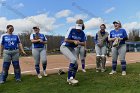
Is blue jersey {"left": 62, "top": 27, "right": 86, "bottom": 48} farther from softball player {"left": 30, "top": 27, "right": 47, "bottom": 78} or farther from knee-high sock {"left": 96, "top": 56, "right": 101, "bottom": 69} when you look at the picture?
knee-high sock {"left": 96, "top": 56, "right": 101, "bottom": 69}

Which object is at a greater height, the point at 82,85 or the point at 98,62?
the point at 98,62

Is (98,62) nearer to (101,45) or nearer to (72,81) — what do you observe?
(101,45)

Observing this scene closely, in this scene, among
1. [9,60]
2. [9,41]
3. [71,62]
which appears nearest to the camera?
[71,62]

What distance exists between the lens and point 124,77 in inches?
446

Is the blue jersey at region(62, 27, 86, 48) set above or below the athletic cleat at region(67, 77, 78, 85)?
above

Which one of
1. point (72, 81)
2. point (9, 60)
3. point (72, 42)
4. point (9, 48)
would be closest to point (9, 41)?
point (9, 48)

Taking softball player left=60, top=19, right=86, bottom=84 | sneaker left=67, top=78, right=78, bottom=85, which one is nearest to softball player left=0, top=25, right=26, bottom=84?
softball player left=60, top=19, right=86, bottom=84

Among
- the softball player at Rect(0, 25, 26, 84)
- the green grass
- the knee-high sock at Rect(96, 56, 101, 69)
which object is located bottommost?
the green grass

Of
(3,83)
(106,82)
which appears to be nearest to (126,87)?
(106,82)

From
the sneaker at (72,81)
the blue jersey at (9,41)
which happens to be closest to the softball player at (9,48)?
the blue jersey at (9,41)

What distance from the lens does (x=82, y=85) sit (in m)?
10.2

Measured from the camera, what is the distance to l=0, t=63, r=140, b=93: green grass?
948 centimetres

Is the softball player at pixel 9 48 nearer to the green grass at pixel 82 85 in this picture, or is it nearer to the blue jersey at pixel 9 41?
the blue jersey at pixel 9 41

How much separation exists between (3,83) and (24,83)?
2.42 feet
